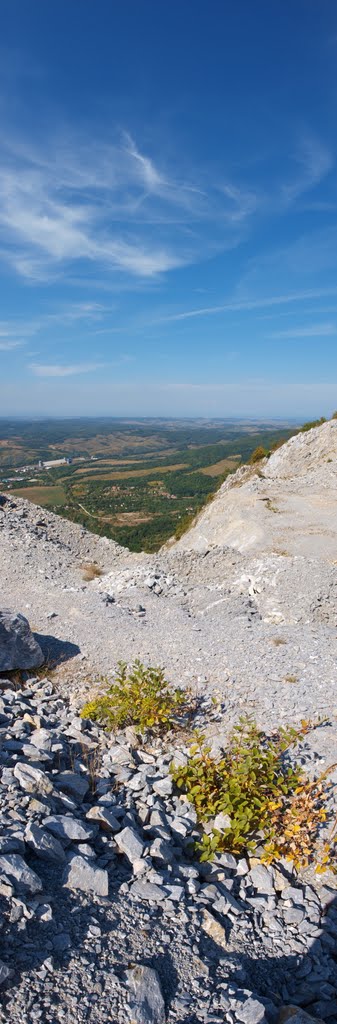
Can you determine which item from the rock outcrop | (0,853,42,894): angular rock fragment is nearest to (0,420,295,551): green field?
the rock outcrop

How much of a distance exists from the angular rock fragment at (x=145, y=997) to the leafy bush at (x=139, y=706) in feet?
13.1

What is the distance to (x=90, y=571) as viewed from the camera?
1775 centimetres

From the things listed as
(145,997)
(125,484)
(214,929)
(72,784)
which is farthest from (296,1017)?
(125,484)

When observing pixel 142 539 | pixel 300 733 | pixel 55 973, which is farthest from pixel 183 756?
pixel 142 539

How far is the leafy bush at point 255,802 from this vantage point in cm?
505

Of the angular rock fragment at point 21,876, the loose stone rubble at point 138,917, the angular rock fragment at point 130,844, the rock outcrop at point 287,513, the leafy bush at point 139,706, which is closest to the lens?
the loose stone rubble at point 138,917

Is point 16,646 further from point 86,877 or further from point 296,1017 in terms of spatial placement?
point 296,1017

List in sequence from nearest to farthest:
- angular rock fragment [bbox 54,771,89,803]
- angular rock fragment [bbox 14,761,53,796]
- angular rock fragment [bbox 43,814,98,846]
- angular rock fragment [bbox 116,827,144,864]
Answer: angular rock fragment [bbox 43,814,98,846] < angular rock fragment [bbox 116,827,144,864] < angular rock fragment [bbox 14,761,53,796] < angular rock fragment [bbox 54,771,89,803]

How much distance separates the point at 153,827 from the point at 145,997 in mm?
2137

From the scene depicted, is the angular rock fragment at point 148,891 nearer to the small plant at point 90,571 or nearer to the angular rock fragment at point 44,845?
the angular rock fragment at point 44,845

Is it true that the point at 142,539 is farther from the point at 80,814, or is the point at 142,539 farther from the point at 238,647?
the point at 80,814

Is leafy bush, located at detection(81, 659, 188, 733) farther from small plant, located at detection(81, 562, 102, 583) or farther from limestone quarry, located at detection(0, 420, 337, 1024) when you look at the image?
small plant, located at detection(81, 562, 102, 583)

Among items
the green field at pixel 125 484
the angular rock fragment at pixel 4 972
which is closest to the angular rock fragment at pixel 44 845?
the angular rock fragment at pixel 4 972

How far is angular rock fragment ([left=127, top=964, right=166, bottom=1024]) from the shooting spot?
9.89 ft
